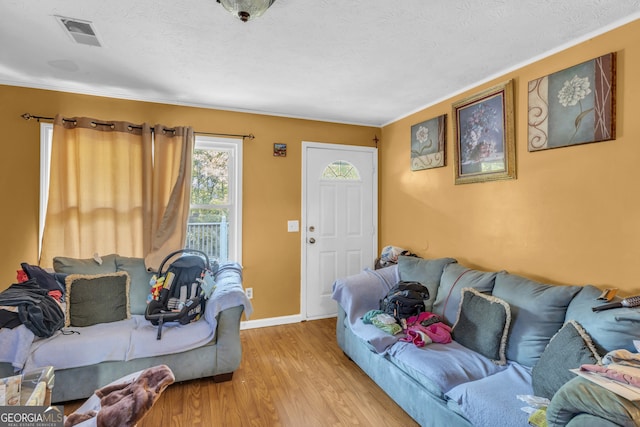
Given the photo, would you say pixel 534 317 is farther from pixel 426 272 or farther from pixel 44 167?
pixel 44 167

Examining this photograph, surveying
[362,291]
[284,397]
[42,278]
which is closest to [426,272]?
[362,291]

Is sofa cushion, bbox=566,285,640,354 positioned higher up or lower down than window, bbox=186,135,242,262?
lower down

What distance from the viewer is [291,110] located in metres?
3.55

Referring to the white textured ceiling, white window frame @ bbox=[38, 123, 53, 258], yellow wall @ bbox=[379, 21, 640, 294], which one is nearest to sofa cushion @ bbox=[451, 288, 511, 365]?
yellow wall @ bbox=[379, 21, 640, 294]

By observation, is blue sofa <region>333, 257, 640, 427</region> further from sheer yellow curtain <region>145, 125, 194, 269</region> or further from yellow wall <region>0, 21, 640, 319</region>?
sheer yellow curtain <region>145, 125, 194, 269</region>

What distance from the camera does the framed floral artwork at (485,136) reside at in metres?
2.47

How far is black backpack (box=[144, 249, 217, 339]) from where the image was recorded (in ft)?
7.84

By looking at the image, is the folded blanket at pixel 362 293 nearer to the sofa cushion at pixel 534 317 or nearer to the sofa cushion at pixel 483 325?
the sofa cushion at pixel 483 325

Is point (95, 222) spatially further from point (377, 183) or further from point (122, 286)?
point (377, 183)

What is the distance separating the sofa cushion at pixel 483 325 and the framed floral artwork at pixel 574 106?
1.17 meters

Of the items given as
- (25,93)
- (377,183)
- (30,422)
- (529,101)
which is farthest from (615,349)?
(25,93)

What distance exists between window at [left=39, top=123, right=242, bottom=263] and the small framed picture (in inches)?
15.6

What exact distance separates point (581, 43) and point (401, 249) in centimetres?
225

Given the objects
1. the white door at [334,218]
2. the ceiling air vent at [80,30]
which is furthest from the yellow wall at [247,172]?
the ceiling air vent at [80,30]
